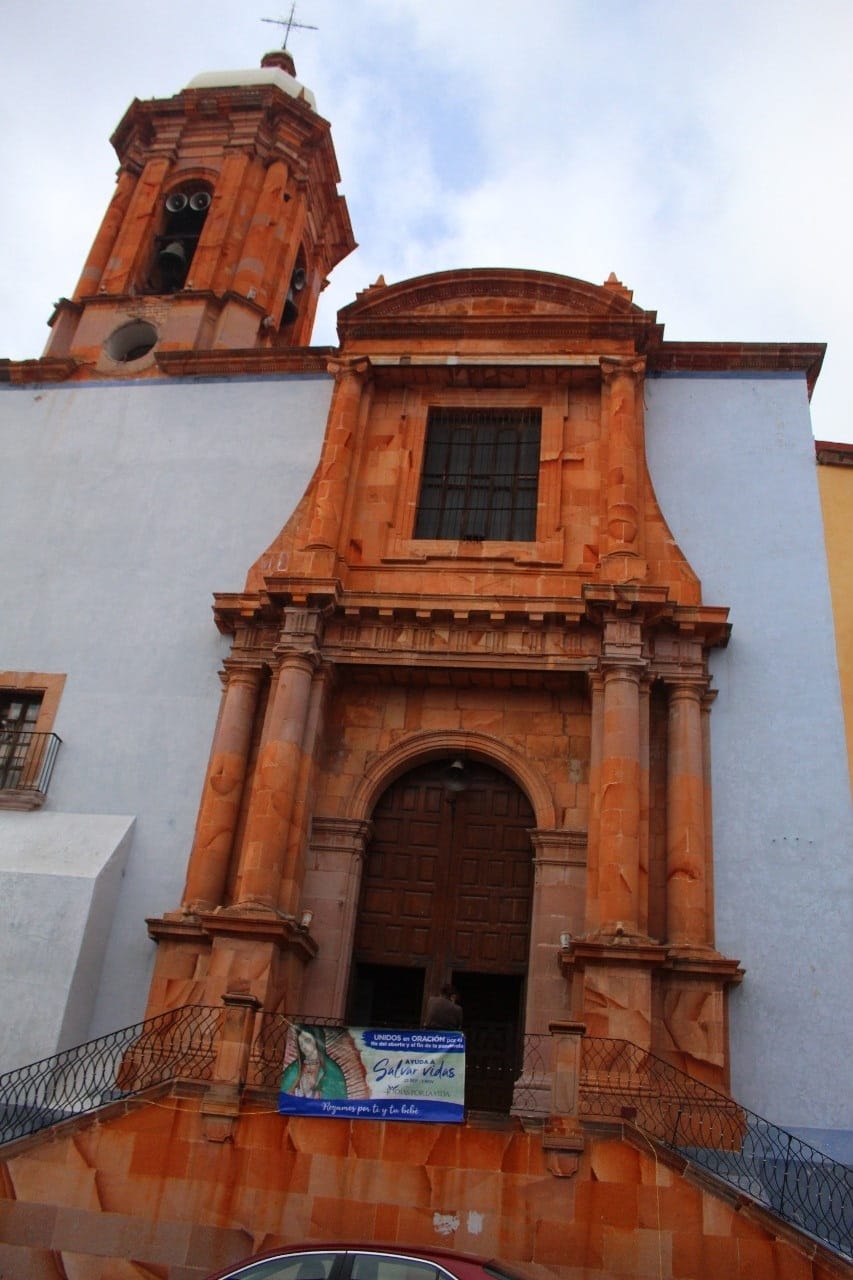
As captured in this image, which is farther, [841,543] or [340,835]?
[841,543]

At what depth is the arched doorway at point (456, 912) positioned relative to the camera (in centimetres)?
1409

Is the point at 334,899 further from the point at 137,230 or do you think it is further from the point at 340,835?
the point at 137,230

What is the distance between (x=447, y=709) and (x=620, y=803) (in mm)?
3035

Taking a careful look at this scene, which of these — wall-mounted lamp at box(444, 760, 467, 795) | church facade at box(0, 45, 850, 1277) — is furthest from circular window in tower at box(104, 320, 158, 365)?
wall-mounted lamp at box(444, 760, 467, 795)

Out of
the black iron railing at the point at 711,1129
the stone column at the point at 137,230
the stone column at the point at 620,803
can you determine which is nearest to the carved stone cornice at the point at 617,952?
the stone column at the point at 620,803

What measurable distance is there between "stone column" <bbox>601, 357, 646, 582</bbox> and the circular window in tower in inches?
354

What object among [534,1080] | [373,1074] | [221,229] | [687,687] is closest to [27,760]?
[373,1074]

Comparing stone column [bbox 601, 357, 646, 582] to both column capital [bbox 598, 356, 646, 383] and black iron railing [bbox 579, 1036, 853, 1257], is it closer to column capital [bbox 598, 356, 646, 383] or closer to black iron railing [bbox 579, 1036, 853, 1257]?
column capital [bbox 598, 356, 646, 383]

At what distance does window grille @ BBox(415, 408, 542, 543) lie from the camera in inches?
666

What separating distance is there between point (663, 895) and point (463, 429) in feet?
26.7

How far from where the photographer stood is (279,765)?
560 inches

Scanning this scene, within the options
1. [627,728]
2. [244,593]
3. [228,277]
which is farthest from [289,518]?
[228,277]

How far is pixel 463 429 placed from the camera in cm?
1800

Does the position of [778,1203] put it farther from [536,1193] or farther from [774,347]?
[774,347]
